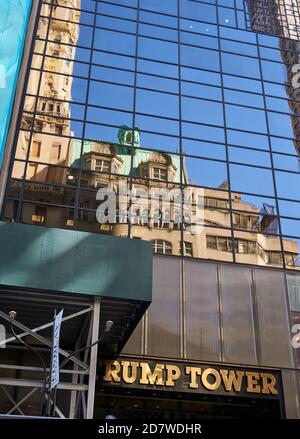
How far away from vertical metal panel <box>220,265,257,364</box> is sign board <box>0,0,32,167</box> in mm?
12288

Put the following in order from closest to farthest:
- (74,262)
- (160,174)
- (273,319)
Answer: (74,262) < (273,319) < (160,174)

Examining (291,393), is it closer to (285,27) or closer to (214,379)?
(214,379)

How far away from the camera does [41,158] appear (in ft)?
83.3

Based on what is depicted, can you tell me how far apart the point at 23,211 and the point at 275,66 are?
20.0 metres

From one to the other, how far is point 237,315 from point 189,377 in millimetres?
3745

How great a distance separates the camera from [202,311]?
75.5ft

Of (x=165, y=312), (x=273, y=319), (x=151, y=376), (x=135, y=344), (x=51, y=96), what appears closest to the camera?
(x=151, y=376)

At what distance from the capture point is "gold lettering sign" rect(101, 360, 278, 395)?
69.1 ft

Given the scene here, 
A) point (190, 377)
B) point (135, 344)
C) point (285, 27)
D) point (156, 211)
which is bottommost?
point (190, 377)

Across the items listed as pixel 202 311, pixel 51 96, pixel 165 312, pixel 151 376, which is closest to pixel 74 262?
pixel 165 312

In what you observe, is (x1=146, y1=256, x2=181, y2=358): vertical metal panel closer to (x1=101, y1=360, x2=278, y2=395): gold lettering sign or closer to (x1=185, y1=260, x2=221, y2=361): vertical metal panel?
(x1=185, y1=260, x2=221, y2=361): vertical metal panel

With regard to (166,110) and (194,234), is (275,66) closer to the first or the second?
(166,110)

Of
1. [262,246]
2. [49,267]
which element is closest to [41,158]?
[49,267]
